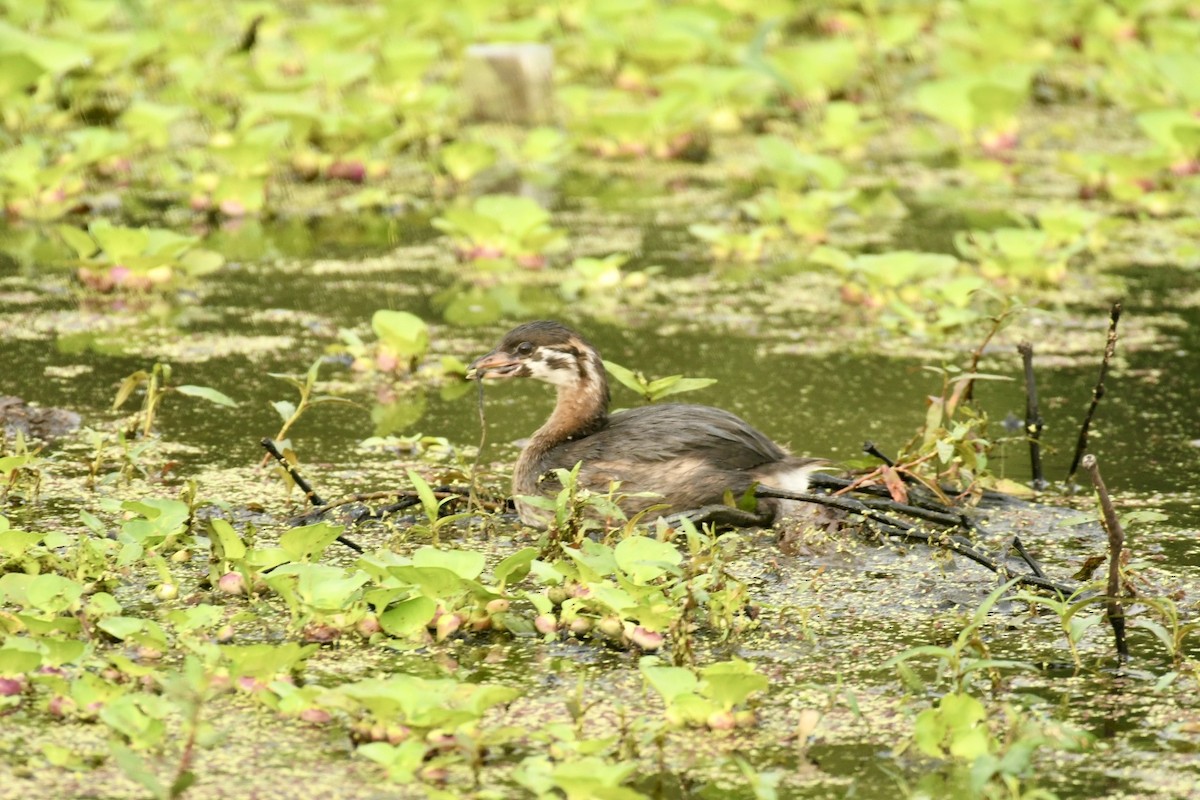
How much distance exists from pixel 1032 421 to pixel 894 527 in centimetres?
86

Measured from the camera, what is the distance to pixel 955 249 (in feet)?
29.0

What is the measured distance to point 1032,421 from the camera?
583 cm

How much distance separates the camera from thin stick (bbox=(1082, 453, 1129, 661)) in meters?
3.99

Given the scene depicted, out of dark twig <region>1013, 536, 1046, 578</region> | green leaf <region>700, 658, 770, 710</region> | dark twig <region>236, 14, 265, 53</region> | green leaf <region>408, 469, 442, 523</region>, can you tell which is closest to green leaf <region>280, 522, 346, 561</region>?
green leaf <region>408, 469, 442, 523</region>

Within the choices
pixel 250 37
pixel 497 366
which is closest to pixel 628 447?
pixel 497 366

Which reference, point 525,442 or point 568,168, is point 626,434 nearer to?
point 525,442

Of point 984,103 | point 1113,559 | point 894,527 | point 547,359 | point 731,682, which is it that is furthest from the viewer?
point 984,103

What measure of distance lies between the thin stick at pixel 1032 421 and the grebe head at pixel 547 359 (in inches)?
48.8

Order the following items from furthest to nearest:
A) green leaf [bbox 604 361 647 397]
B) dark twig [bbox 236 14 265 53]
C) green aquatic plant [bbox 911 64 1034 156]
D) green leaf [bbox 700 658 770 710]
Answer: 1. dark twig [bbox 236 14 265 53]
2. green aquatic plant [bbox 911 64 1034 156]
3. green leaf [bbox 604 361 647 397]
4. green leaf [bbox 700 658 770 710]

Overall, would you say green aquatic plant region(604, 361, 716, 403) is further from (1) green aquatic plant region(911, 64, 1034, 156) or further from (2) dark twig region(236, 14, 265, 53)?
(2) dark twig region(236, 14, 265, 53)

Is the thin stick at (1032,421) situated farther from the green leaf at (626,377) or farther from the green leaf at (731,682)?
the green leaf at (731,682)

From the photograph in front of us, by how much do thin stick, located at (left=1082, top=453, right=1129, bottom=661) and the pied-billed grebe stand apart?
3.87ft

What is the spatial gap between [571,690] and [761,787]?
0.81 metres

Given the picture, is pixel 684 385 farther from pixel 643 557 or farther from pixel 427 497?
pixel 643 557
